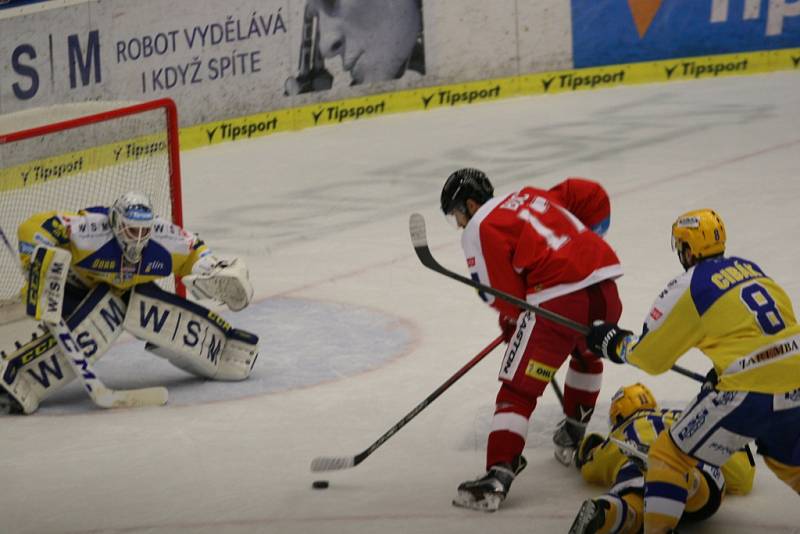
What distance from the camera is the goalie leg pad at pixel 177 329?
6.11m

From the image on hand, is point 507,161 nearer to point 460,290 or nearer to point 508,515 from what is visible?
point 460,290

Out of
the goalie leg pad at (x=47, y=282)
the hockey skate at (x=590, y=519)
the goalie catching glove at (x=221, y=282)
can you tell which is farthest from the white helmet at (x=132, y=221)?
the hockey skate at (x=590, y=519)

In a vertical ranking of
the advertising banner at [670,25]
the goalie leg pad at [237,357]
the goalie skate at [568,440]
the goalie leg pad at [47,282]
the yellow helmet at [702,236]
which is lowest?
the advertising banner at [670,25]

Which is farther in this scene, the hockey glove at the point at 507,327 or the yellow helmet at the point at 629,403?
the hockey glove at the point at 507,327

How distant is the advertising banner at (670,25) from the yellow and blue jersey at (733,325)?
9.35 meters

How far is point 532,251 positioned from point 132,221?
6.28 ft

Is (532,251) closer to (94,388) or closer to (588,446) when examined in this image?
(588,446)

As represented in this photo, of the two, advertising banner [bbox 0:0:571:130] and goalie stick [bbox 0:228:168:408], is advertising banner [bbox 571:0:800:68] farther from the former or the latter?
goalie stick [bbox 0:228:168:408]

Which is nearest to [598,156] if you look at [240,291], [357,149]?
[357,149]

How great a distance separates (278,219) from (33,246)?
364 cm

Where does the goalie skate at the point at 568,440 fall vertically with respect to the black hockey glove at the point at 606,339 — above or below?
below

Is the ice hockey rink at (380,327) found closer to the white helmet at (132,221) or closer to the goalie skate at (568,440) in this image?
the goalie skate at (568,440)

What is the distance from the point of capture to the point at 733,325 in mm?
3939

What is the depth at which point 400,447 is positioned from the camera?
17.6ft
